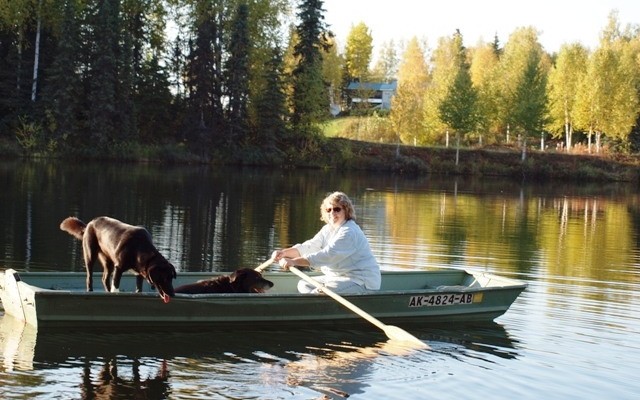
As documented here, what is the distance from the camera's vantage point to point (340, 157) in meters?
57.3

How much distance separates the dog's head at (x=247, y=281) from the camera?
36.8ft

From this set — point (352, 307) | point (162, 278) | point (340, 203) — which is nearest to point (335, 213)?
point (340, 203)

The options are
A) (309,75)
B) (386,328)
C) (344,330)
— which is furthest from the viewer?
(309,75)

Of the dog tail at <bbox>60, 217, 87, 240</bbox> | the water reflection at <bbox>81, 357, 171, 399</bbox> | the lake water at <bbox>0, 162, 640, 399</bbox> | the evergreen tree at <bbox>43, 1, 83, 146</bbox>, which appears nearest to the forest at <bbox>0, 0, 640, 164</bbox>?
the evergreen tree at <bbox>43, 1, 83, 146</bbox>

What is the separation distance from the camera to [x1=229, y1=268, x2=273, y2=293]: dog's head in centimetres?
1120

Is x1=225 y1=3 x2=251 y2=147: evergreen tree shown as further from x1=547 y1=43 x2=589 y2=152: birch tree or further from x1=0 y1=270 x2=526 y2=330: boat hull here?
x1=0 y1=270 x2=526 y2=330: boat hull

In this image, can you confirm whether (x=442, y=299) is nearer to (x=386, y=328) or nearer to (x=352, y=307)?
(x=386, y=328)

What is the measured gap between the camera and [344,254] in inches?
446

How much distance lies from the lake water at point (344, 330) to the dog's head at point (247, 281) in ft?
2.00

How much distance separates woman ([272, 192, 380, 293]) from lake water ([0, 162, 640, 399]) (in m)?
0.69

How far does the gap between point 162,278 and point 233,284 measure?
1.27 meters

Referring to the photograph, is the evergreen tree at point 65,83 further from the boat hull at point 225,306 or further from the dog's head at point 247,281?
the dog's head at point 247,281

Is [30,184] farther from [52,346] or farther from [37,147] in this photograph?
[52,346]

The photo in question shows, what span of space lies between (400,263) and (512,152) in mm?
46057
